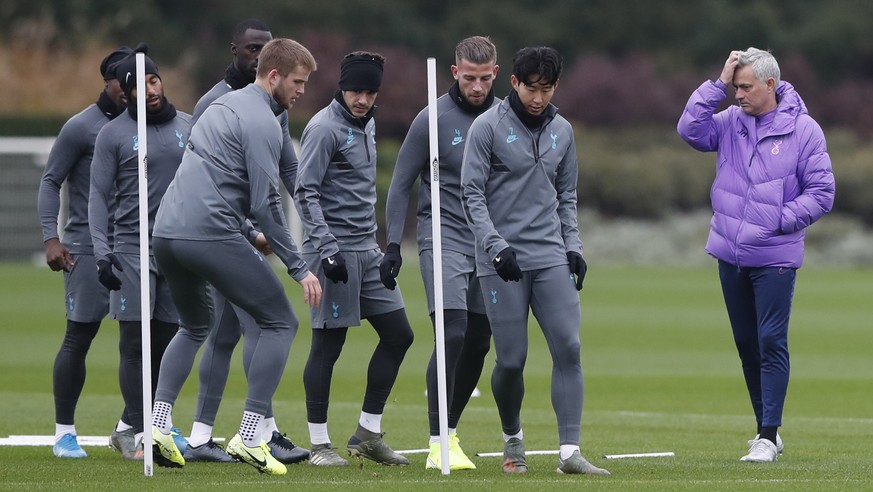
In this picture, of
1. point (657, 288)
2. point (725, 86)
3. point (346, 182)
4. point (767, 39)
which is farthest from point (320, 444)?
point (767, 39)

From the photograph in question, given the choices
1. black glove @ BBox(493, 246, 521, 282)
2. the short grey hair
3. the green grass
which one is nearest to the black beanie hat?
the green grass

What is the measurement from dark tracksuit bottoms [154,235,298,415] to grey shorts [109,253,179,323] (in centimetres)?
72

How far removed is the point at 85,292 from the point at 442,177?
7.64ft

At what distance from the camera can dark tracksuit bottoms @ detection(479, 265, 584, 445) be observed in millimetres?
8836

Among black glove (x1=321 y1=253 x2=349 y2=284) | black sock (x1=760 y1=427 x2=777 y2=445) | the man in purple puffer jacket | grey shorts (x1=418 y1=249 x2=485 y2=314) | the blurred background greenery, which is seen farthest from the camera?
the blurred background greenery

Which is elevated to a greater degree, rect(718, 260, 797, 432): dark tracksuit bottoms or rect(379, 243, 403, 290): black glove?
rect(379, 243, 403, 290): black glove

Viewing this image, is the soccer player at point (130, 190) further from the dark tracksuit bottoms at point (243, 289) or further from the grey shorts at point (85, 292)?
the dark tracksuit bottoms at point (243, 289)

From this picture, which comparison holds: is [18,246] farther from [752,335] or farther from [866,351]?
[752,335]

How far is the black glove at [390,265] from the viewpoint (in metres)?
9.21

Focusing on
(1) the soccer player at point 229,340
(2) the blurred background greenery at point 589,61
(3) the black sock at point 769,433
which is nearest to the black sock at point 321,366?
(1) the soccer player at point 229,340

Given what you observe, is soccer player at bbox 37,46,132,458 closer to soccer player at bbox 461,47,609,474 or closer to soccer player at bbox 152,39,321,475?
soccer player at bbox 152,39,321,475

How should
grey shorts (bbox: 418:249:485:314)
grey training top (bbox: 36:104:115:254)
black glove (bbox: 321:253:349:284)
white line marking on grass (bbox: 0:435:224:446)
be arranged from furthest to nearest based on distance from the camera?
1. white line marking on grass (bbox: 0:435:224:446)
2. grey training top (bbox: 36:104:115:254)
3. grey shorts (bbox: 418:249:485:314)
4. black glove (bbox: 321:253:349:284)

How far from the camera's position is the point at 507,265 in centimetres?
860

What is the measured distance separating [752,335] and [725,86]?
1489 mm
